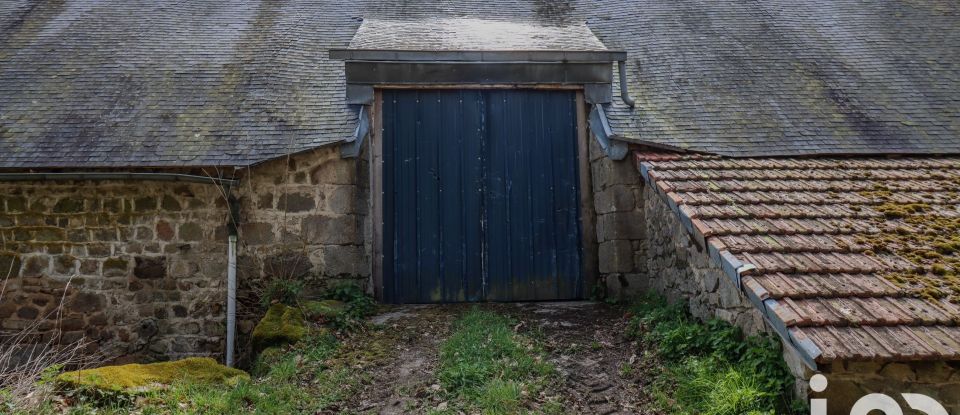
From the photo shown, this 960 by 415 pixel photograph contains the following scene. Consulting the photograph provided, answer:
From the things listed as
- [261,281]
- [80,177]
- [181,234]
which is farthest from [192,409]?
[80,177]

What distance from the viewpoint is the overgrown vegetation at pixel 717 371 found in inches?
145

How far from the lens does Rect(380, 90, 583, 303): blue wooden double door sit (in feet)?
22.3

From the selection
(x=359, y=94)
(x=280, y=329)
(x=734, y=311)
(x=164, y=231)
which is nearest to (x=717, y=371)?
(x=734, y=311)

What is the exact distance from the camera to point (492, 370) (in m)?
4.52

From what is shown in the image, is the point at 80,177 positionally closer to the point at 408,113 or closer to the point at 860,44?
the point at 408,113

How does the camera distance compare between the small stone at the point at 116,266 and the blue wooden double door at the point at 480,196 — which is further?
the blue wooden double door at the point at 480,196

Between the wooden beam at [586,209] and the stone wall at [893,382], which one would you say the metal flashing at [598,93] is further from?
the stone wall at [893,382]

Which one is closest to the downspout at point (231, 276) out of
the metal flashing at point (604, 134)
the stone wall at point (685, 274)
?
the metal flashing at point (604, 134)

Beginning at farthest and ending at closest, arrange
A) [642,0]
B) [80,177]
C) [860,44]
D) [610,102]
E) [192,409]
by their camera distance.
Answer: [642,0] < [860,44] < [610,102] < [80,177] < [192,409]

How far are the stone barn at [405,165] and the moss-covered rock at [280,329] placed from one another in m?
0.65

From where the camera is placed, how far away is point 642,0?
9.30m

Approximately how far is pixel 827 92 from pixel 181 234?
7.43 metres

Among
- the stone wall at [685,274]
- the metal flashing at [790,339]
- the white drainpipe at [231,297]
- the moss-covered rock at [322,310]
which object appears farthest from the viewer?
the white drainpipe at [231,297]

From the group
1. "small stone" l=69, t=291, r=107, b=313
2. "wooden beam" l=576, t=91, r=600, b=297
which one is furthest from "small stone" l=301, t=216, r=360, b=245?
"wooden beam" l=576, t=91, r=600, b=297
